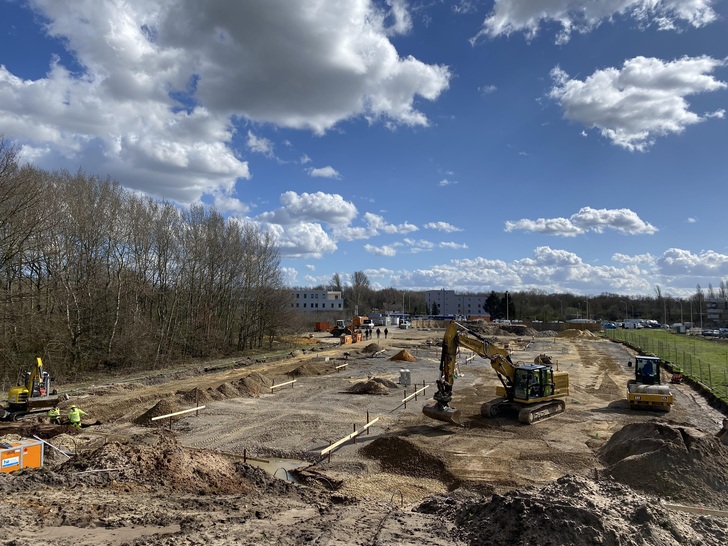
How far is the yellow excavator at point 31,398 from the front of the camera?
18594 mm

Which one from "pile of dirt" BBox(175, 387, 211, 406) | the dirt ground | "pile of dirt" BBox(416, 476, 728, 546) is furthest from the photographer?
"pile of dirt" BBox(175, 387, 211, 406)

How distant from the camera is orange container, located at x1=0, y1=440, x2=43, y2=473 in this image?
11.2m

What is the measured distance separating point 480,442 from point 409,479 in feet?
14.5

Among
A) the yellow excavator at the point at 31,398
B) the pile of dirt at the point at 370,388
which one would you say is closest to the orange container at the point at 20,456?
the yellow excavator at the point at 31,398

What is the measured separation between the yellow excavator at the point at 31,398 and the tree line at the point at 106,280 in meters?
8.14

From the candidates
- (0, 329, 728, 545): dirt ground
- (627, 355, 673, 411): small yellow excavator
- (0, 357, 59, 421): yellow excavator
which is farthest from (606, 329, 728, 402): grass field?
(0, 357, 59, 421): yellow excavator

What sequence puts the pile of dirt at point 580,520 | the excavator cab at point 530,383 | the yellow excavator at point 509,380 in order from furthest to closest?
the excavator cab at point 530,383
the yellow excavator at point 509,380
the pile of dirt at point 580,520

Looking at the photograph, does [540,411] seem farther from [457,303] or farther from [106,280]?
[457,303]

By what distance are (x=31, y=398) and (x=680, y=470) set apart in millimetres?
20804

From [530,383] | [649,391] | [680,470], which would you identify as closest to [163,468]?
[680,470]

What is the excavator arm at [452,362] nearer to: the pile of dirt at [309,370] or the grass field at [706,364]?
the grass field at [706,364]

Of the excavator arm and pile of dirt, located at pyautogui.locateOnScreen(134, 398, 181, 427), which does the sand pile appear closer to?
pile of dirt, located at pyautogui.locateOnScreen(134, 398, 181, 427)

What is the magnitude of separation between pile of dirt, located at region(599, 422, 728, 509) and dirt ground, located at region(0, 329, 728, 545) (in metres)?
0.03

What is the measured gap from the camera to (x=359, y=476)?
43.2 feet
